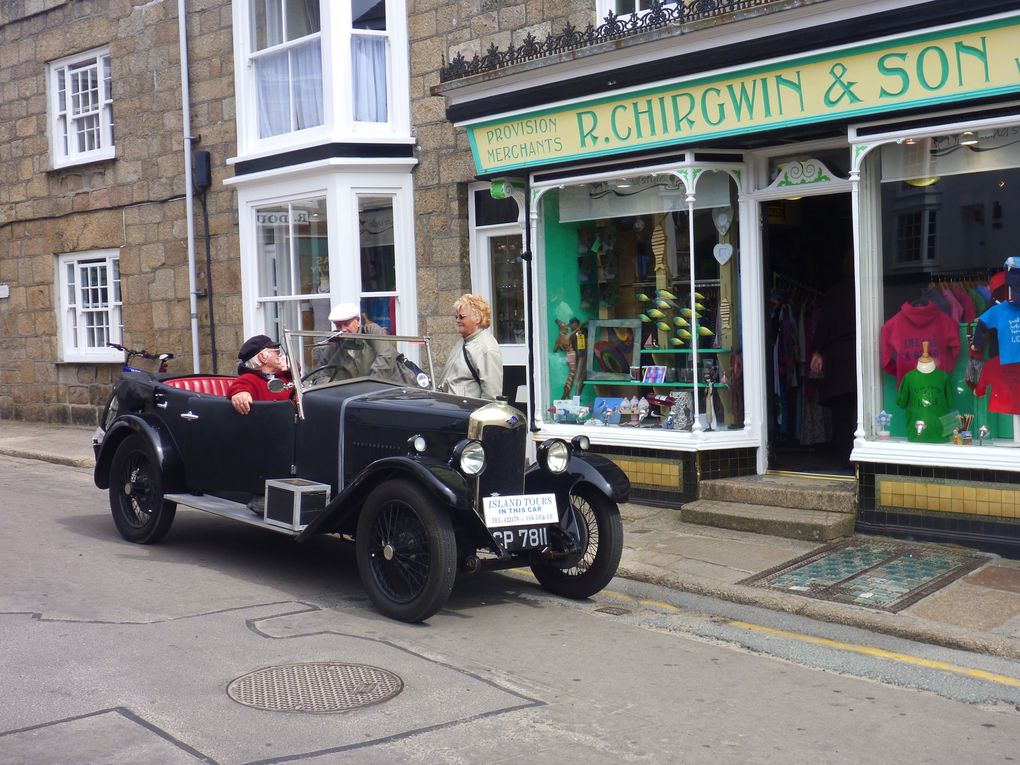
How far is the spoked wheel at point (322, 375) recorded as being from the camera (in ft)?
25.2

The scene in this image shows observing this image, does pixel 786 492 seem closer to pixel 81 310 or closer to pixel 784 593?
pixel 784 593

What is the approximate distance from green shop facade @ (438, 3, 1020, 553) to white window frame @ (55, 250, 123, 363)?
758cm

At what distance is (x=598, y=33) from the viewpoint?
9703mm

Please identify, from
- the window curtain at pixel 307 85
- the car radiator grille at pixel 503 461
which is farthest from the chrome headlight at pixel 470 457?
the window curtain at pixel 307 85

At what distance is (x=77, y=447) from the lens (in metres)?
14.6

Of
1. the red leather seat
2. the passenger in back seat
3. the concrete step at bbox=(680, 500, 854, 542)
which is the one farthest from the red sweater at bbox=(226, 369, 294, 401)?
the concrete step at bbox=(680, 500, 854, 542)

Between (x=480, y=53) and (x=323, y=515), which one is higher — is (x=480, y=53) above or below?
above

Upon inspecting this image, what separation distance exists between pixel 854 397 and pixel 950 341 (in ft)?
5.93

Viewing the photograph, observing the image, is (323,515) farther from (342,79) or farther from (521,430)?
(342,79)

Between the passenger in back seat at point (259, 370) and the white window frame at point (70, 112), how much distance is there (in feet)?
30.7

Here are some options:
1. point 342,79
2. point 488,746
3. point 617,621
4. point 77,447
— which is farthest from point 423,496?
point 77,447

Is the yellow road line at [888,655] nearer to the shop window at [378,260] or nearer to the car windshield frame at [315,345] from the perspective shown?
Result: the car windshield frame at [315,345]

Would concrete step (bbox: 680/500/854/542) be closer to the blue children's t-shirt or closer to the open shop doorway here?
the open shop doorway

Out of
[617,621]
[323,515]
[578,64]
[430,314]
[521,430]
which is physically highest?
[578,64]
